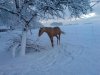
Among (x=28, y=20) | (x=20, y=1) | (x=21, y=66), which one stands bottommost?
(x=21, y=66)

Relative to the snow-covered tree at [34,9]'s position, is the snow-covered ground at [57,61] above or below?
below

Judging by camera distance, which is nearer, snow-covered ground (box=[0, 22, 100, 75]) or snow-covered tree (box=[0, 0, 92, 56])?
snow-covered ground (box=[0, 22, 100, 75])

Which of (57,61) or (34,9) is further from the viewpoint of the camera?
(34,9)

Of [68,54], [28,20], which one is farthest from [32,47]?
[68,54]

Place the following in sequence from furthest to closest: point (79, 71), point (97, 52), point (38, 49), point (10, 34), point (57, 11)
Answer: point (10, 34) < point (38, 49) < point (57, 11) < point (97, 52) < point (79, 71)

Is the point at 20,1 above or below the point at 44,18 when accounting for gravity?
above

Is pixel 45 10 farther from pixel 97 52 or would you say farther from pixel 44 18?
pixel 97 52

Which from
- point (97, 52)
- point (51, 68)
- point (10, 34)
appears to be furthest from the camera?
point (10, 34)

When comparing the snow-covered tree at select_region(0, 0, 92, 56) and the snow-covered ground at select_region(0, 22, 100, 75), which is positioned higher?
the snow-covered tree at select_region(0, 0, 92, 56)

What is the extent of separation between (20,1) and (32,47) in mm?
2631

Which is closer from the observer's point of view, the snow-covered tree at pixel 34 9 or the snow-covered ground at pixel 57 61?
the snow-covered ground at pixel 57 61

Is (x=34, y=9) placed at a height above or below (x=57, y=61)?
above

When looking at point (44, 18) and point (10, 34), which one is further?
point (10, 34)

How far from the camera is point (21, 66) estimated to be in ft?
34.1
